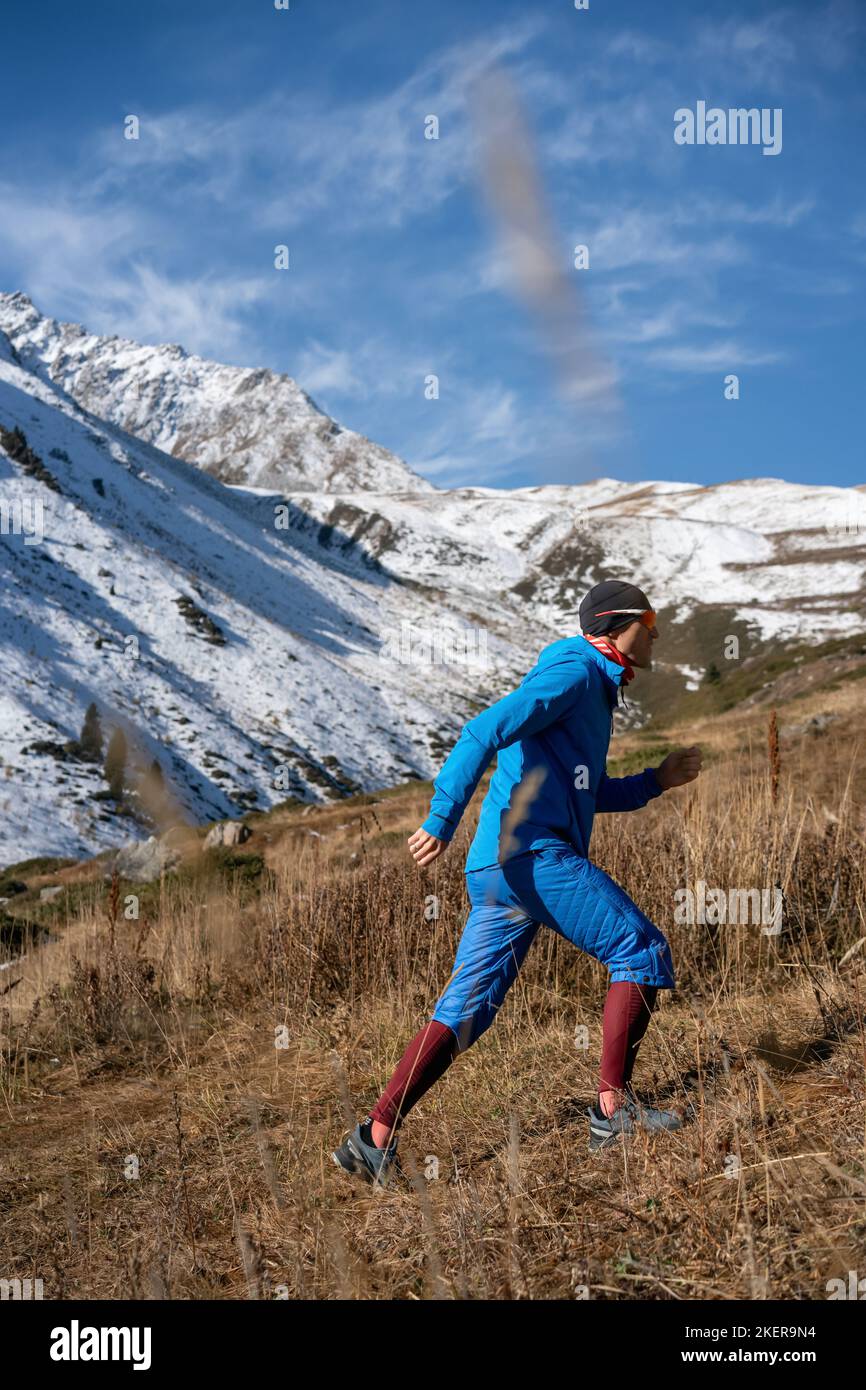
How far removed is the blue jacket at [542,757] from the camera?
9.13 ft

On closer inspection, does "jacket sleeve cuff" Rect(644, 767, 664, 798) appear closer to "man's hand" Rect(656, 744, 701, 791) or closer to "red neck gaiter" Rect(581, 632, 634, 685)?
"man's hand" Rect(656, 744, 701, 791)

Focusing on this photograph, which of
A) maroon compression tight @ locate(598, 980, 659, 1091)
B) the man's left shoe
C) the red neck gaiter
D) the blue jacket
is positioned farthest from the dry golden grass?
the red neck gaiter

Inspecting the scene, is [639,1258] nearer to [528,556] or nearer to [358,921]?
[358,921]

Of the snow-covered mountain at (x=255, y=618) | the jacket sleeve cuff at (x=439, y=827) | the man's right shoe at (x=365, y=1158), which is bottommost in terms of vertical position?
the man's right shoe at (x=365, y=1158)

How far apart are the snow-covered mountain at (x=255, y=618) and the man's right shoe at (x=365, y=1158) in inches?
51.7

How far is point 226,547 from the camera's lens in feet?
155

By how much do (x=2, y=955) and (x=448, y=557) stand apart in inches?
3170

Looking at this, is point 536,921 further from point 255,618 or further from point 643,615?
point 255,618

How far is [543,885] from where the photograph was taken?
2.93 metres

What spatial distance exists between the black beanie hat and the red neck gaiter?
3cm

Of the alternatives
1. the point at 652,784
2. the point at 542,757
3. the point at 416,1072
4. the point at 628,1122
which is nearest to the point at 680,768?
the point at 652,784

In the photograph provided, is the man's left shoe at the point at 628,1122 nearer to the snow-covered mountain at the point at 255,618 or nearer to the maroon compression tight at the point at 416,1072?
the maroon compression tight at the point at 416,1072

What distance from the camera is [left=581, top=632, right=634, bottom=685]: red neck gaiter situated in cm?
320

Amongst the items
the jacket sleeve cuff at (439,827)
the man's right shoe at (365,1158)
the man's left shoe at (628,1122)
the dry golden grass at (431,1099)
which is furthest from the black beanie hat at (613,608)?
the man's right shoe at (365,1158)
